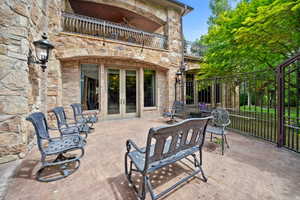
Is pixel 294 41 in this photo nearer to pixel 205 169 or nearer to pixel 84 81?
pixel 205 169

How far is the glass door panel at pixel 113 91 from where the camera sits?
6156 millimetres

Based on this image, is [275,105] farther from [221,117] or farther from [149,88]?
[149,88]

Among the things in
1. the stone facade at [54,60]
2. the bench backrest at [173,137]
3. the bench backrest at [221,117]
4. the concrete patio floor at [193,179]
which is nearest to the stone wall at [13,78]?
the stone facade at [54,60]

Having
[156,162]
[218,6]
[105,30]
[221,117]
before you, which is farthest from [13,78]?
[218,6]

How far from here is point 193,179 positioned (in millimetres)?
1971

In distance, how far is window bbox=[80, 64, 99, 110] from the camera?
5703mm

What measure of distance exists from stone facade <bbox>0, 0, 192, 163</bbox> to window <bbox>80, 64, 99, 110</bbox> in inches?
10.0

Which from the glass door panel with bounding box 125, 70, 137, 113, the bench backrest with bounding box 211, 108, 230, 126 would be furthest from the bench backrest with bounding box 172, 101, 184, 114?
the bench backrest with bounding box 211, 108, 230, 126

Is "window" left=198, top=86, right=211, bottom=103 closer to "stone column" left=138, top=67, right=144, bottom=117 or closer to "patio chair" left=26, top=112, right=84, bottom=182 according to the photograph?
→ "stone column" left=138, top=67, right=144, bottom=117

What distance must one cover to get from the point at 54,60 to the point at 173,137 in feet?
17.7

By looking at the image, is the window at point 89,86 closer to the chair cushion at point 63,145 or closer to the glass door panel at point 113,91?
the glass door panel at point 113,91

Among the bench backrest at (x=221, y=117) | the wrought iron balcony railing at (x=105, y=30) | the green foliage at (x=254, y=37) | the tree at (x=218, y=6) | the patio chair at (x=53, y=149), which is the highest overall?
the tree at (x=218, y=6)

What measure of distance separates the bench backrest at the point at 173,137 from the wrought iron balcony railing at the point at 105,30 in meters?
5.43

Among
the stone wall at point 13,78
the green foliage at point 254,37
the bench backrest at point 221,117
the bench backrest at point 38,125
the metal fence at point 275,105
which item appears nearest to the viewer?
the bench backrest at point 38,125
